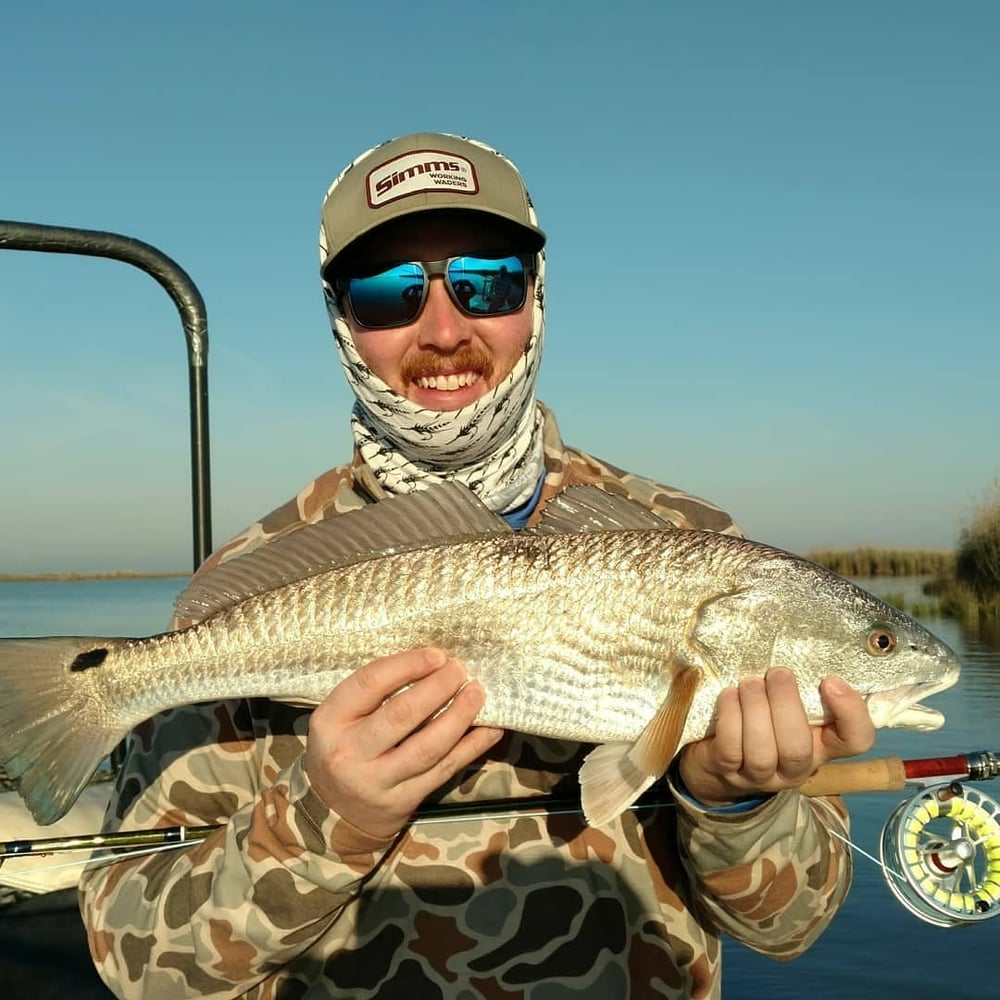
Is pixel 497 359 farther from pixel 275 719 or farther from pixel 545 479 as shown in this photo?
pixel 275 719

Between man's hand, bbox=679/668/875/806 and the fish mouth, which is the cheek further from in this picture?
the fish mouth

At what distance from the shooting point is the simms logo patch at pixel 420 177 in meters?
3.52

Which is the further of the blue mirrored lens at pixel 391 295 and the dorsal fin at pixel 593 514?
the blue mirrored lens at pixel 391 295

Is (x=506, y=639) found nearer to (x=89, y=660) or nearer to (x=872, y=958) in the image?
(x=89, y=660)

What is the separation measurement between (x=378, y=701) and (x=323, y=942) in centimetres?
88

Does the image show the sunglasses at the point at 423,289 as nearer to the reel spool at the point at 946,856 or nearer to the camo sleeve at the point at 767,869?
the camo sleeve at the point at 767,869

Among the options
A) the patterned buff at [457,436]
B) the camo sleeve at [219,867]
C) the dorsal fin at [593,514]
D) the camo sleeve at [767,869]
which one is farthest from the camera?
the patterned buff at [457,436]

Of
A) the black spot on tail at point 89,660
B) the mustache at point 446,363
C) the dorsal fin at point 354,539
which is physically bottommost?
the black spot on tail at point 89,660

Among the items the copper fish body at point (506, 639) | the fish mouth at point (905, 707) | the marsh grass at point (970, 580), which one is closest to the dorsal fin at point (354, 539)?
the copper fish body at point (506, 639)

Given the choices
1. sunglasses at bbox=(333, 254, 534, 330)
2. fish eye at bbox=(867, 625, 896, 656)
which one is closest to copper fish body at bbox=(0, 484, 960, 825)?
fish eye at bbox=(867, 625, 896, 656)

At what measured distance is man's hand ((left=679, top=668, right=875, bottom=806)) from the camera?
2.71 meters

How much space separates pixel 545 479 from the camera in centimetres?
382

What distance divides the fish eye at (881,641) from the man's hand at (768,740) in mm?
233

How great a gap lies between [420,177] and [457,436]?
0.88 metres
